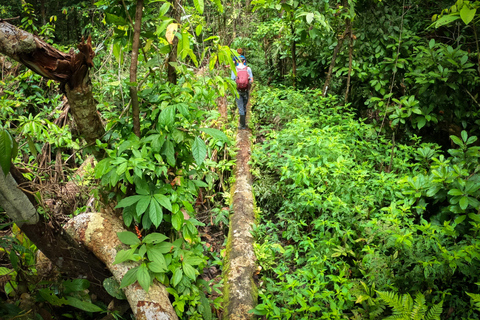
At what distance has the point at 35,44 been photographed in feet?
6.18

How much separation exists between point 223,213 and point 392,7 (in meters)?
5.36

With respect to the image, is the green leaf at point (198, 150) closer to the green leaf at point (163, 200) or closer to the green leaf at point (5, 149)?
the green leaf at point (163, 200)

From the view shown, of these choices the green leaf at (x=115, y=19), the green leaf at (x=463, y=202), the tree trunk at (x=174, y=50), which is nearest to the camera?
the green leaf at (x=115, y=19)

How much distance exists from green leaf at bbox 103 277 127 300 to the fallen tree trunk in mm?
114

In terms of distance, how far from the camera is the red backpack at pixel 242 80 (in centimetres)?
608

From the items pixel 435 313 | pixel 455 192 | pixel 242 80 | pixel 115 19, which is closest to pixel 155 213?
pixel 115 19

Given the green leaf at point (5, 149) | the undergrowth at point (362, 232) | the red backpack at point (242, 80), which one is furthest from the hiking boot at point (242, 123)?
the green leaf at point (5, 149)

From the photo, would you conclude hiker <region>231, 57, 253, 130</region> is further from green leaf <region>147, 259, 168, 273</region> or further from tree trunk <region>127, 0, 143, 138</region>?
green leaf <region>147, 259, 168, 273</region>

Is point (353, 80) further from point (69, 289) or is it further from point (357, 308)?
point (69, 289)

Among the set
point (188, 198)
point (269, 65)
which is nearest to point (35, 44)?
point (188, 198)

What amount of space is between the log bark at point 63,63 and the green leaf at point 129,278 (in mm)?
1233

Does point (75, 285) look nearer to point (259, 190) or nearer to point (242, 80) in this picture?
point (259, 190)

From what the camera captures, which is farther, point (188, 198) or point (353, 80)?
point (353, 80)

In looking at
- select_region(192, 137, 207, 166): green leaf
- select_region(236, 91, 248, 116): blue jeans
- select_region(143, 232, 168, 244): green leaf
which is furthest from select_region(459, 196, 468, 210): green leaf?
select_region(236, 91, 248, 116): blue jeans
